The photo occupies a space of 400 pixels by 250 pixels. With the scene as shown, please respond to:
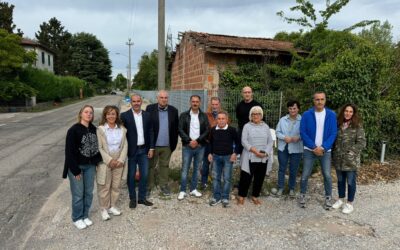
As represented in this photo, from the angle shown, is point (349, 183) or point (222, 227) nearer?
A: point (222, 227)

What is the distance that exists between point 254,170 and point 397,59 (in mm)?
6861

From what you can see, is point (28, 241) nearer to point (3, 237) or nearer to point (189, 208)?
point (3, 237)

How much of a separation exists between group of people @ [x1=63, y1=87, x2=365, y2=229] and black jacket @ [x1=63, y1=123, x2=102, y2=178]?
0.07 metres

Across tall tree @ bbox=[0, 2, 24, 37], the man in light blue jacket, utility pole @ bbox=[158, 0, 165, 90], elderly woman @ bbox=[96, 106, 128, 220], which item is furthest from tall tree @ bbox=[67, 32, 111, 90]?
the man in light blue jacket

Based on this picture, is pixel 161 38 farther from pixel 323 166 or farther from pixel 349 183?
pixel 349 183

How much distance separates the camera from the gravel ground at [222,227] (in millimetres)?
3615

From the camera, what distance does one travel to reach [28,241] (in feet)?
Answer: 11.7

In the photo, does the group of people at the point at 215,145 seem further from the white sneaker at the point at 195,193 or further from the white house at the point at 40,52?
the white house at the point at 40,52

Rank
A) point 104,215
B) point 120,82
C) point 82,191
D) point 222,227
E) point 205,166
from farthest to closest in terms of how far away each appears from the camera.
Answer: point 120,82 < point 205,166 < point 104,215 < point 222,227 < point 82,191

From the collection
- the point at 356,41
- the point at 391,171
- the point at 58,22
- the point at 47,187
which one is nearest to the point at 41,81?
the point at 47,187

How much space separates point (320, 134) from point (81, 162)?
11.6ft

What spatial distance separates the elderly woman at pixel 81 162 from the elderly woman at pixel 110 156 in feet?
0.34

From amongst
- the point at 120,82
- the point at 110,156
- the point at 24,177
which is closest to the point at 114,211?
the point at 110,156

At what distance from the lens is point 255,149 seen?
4582mm
